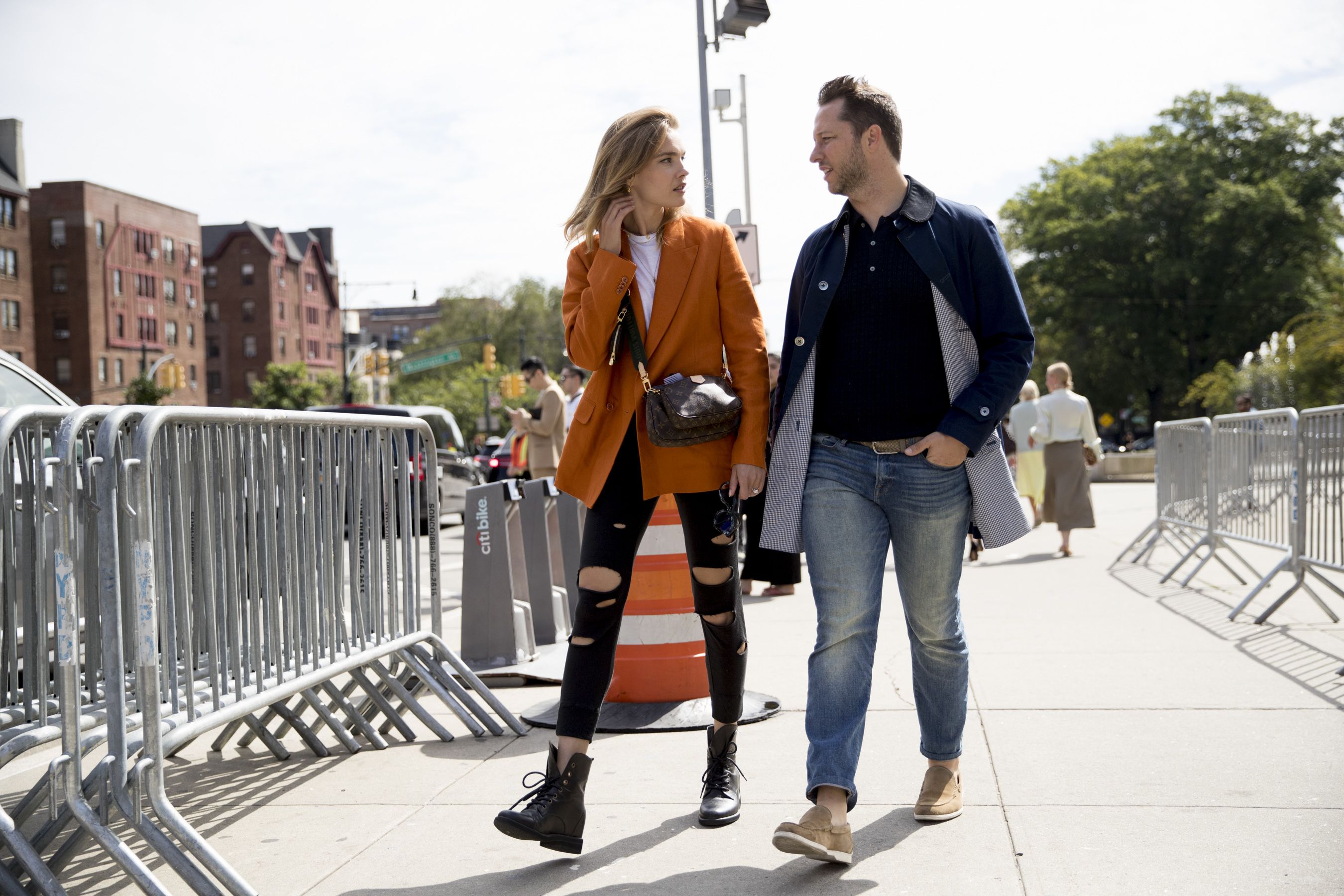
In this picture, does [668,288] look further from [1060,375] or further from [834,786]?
[1060,375]

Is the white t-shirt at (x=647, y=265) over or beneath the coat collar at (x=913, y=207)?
beneath

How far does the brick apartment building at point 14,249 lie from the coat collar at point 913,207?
67710 mm

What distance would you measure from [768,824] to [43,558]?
6.55ft

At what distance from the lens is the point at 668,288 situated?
351 cm

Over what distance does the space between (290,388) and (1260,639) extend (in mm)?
78187

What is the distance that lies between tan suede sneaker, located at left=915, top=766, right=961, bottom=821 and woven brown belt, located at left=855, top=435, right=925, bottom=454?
37.1 inches

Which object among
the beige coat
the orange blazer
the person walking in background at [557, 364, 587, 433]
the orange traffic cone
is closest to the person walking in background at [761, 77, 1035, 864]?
the orange blazer

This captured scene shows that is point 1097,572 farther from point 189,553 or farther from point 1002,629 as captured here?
point 189,553

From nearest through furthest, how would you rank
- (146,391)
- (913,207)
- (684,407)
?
(684,407), (913,207), (146,391)

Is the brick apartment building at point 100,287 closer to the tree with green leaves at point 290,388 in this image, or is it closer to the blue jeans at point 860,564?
the tree with green leaves at point 290,388

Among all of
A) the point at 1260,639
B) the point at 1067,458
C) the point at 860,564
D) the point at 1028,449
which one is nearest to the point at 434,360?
the point at 1028,449

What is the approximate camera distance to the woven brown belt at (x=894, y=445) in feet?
11.2

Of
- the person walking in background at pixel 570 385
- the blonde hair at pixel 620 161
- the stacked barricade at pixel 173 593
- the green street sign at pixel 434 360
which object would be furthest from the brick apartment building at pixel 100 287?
the blonde hair at pixel 620 161

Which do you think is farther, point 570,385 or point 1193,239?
point 1193,239
